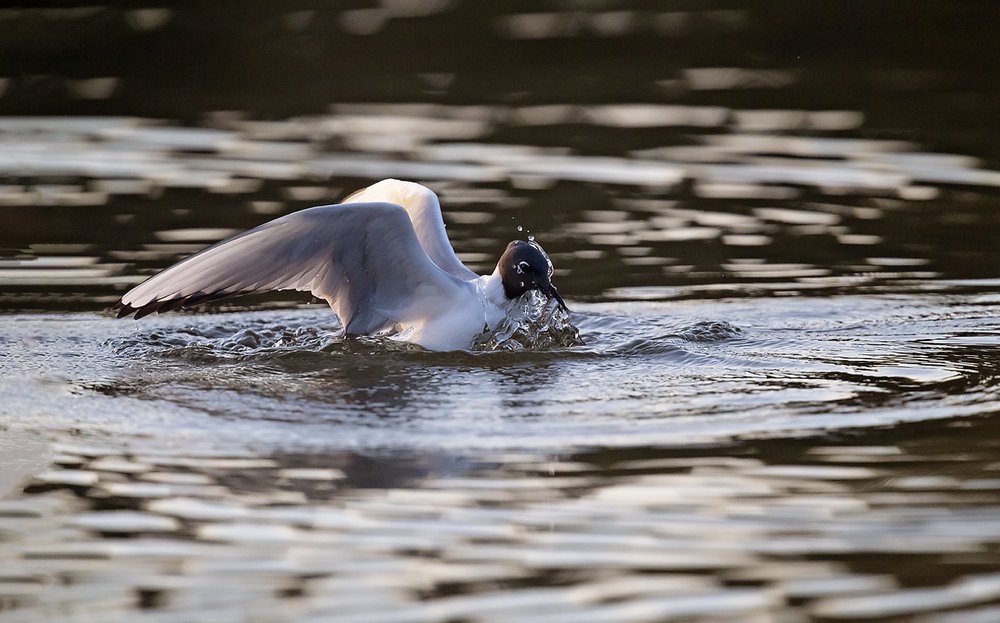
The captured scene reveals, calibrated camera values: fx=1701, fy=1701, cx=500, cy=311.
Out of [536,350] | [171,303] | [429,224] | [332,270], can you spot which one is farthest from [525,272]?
[171,303]

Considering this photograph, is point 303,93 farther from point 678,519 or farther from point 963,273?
point 678,519

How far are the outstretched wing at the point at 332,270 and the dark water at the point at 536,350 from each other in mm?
284

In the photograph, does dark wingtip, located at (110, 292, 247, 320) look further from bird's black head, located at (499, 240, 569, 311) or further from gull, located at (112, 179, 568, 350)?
bird's black head, located at (499, 240, 569, 311)

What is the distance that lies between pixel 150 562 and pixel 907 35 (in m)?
13.0

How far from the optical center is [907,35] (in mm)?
16562

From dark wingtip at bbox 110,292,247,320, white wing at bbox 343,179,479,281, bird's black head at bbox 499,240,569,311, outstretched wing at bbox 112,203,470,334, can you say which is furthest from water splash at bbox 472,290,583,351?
dark wingtip at bbox 110,292,247,320

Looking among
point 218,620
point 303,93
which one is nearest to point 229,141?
point 303,93

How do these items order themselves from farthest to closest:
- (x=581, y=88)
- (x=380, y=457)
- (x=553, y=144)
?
(x=581, y=88), (x=553, y=144), (x=380, y=457)

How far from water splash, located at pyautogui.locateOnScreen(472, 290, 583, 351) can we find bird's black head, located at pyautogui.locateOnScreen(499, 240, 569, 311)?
35 mm

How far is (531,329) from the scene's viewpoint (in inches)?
324

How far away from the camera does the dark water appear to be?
5.05m

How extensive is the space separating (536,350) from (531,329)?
14 centimetres

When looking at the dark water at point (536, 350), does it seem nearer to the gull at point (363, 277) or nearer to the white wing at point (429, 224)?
the gull at point (363, 277)

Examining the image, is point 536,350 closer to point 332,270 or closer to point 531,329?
point 531,329
